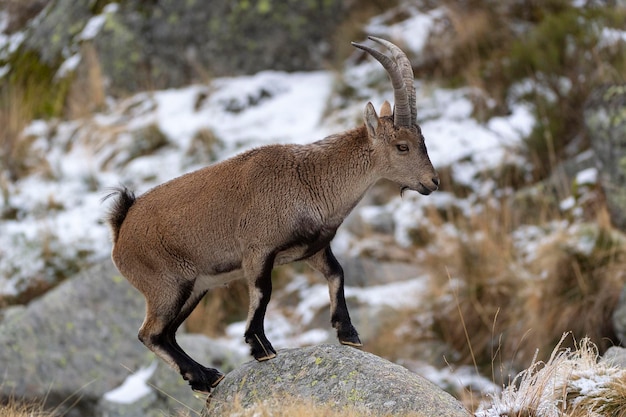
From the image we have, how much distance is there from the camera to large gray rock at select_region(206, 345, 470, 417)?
4.74 m

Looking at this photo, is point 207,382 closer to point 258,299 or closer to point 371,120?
point 258,299

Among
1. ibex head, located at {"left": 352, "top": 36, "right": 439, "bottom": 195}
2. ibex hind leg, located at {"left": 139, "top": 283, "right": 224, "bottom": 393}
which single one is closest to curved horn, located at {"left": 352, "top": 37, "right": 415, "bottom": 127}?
ibex head, located at {"left": 352, "top": 36, "right": 439, "bottom": 195}

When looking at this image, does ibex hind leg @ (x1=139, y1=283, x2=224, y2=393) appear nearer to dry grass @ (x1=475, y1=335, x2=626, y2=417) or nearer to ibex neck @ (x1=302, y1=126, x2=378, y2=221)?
ibex neck @ (x1=302, y1=126, x2=378, y2=221)

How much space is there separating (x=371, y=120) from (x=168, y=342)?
196 centimetres

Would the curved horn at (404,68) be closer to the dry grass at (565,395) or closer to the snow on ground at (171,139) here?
the dry grass at (565,395)

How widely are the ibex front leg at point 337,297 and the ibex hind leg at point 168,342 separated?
87cm

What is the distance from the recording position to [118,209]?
5.77 m

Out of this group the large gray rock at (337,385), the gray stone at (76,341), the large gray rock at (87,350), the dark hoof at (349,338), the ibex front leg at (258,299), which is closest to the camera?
the large gray rock at (337,385)

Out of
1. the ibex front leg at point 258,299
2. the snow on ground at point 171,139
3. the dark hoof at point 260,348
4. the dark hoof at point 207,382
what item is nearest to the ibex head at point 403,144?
the ibex front leg at point 258,299

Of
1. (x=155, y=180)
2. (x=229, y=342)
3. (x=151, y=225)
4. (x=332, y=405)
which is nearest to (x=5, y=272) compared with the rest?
(x=155, y=180)

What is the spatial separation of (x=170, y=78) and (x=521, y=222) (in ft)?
21.0

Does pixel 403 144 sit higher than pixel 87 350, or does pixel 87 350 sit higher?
pixel 403 144

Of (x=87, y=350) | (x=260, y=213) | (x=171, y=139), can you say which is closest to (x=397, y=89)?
(x=260, y=213)

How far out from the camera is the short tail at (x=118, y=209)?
5.76m
